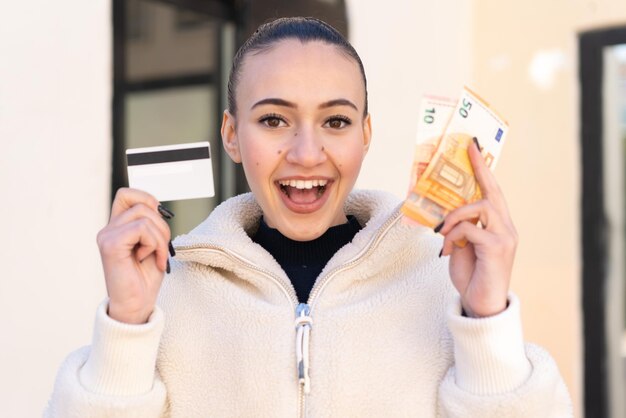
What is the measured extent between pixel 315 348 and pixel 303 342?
0.03m

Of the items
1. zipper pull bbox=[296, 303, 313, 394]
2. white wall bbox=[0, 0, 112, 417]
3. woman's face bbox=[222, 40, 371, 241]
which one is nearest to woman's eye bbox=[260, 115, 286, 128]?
woman's face bbox=[222, 40, 371, 241]

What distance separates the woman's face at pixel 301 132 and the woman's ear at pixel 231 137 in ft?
0.31

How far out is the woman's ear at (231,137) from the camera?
2.05 m

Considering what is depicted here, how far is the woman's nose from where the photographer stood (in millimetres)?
1827

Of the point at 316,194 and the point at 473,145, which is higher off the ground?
the point at 473,145

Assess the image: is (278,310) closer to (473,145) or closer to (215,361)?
(215,361)

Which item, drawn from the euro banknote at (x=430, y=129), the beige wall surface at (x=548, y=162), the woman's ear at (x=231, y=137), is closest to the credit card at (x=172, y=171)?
the woman's ear at (x=231, y=137)

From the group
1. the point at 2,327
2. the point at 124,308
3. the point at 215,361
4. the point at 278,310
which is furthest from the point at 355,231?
the point at 2,327

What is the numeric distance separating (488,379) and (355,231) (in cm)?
52

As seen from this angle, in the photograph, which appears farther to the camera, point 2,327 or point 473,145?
point 2,327

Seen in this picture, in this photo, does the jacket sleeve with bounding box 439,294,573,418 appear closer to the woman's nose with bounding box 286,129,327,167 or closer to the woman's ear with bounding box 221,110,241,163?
the woman's nose with bounding box 286,129,327,167

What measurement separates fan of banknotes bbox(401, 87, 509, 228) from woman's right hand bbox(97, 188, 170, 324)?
1.58ft

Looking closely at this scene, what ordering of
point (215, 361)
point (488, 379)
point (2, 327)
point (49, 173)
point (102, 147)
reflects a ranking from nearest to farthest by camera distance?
1. point (488, 379)
2. point (215, 361)
3. point (2, 327)
4. point (49, 173)
5. point (102, 147)

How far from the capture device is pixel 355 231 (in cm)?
208
